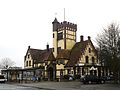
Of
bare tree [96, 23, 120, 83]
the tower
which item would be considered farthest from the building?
bare tree [96, 23, 120, 83]

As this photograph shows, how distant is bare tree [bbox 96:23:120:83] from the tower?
69.7ft

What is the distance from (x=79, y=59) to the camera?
50.1 meters

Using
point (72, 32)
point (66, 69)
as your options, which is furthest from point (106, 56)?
point (72, 32)

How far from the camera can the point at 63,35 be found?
179ft

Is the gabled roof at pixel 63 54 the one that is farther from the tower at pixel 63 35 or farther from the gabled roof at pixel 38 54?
the gabled roof at pixel 38 54

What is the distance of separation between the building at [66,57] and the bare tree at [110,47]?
14.7 meters

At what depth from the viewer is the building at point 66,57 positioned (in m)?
49.8

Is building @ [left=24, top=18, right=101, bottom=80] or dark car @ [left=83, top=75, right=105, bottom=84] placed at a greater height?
building @ [left=24, top=18, right=101, bottom=80]

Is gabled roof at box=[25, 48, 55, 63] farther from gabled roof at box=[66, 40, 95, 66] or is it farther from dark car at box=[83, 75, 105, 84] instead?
dark car at box=[83, 75, 105, 84]

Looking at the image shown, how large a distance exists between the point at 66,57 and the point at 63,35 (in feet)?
20.0

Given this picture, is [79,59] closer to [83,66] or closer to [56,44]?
[83,66]

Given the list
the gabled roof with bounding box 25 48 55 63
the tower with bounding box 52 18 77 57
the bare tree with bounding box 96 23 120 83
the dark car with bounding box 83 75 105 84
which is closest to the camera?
the bare tree with bounding box 96 23 120 83

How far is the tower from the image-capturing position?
54562 millimetres

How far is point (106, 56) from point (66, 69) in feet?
66.7
